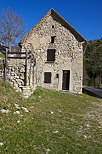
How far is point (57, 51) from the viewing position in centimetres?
1366

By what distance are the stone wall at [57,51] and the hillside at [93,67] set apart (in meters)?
19.5

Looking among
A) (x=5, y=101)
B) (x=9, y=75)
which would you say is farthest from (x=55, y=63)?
(x=5, y=101)

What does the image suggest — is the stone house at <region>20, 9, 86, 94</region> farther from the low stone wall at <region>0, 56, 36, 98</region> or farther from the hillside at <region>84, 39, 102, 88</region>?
the hillside at <region>84, 39, 102, 88</region>

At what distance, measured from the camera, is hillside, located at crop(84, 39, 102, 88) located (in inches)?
1225

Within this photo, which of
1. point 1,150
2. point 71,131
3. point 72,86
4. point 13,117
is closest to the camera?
point 1,150

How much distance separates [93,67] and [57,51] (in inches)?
805

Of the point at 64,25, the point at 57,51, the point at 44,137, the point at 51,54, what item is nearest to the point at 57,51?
the point at 57,51

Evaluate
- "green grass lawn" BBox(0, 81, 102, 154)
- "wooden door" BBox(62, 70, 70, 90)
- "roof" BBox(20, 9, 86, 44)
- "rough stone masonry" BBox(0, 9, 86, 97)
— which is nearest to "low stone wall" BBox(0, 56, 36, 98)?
"green grass lawn" BBox(0, 81, 102, 154)

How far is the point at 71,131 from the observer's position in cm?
374

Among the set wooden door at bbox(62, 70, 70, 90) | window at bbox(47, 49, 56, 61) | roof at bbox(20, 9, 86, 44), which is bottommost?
wooden door at bbox(62, 70, 70, 90)

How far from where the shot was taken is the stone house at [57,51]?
13.2 metres

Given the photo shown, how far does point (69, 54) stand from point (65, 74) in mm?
2249

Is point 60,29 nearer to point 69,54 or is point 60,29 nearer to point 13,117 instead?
point 69,54

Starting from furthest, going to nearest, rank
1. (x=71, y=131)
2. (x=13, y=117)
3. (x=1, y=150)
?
(x=13, y=117) < (x=71, y=131) < (x=1, y=150)
